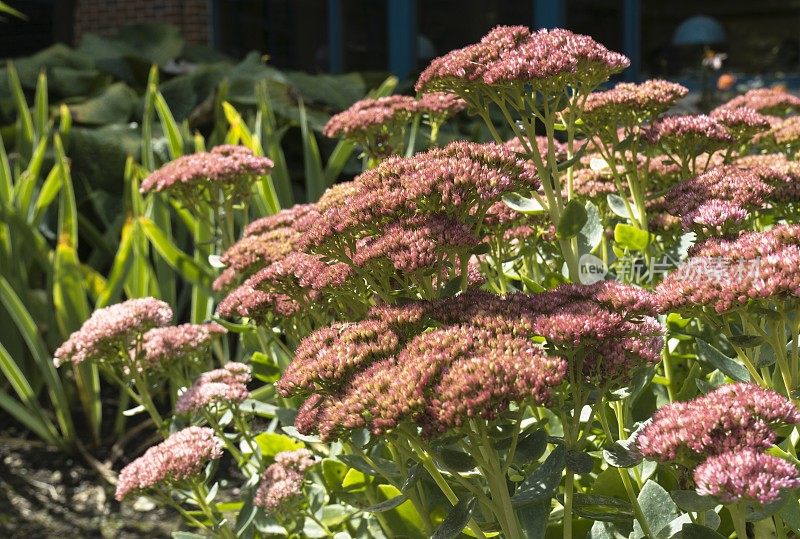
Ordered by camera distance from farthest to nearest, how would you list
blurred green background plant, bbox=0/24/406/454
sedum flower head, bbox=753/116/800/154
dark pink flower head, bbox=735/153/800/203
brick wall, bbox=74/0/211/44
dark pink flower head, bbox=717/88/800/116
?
brick wall, bbox=74/0/211/44 < blurred green background plant, bbox=0/24/406/454 < dark pink flower head, bbox=717/88/800/116 < sedum flower head, bbox=753/116/800/154 < dark pink flower head, bbox=735/153/800/203

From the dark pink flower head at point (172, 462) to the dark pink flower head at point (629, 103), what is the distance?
99 cm

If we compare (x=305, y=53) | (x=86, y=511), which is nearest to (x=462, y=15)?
(x=305, y=53)

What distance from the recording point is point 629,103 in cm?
199

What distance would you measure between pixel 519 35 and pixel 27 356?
3464 millimetres

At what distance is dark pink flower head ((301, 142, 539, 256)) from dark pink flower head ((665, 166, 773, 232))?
312 millimetres

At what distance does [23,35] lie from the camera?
10.9m

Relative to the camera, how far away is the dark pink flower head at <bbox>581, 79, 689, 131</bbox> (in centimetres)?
199

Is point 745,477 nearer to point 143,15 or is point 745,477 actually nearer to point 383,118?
point 383,118

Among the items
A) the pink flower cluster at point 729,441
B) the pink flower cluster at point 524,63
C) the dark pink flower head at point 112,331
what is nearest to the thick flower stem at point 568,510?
the pink flower cluster at point 729,441

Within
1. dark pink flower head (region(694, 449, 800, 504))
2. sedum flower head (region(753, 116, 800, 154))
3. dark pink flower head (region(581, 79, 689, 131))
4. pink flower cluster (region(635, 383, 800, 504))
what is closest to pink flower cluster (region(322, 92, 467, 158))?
A: dark pink flower head (region(581, 79, 689, 131))

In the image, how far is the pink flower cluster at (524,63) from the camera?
1681 millimetres

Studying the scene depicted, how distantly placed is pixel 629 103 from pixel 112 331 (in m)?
1.18

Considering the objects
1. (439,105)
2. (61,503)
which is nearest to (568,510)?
(439,105)

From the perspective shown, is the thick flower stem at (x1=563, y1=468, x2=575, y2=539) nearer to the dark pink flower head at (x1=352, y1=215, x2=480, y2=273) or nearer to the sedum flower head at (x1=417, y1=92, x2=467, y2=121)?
the dark pink flower head at (x1=352, y1=215, x2=480, y2=273)
